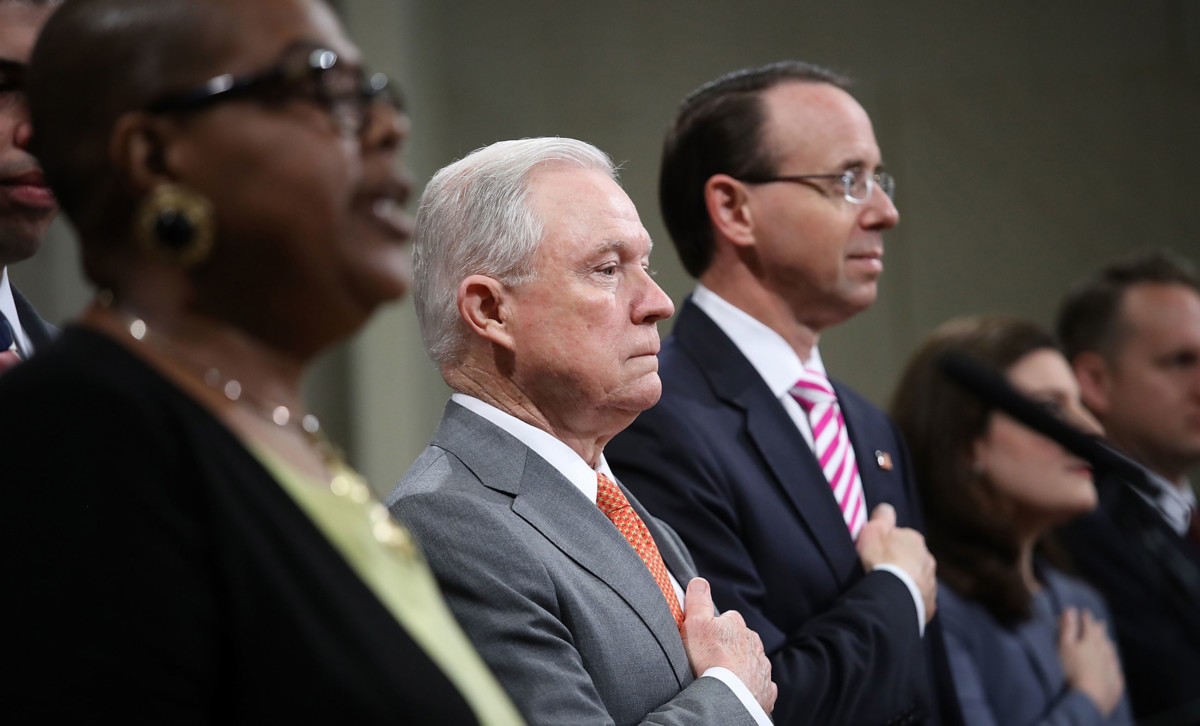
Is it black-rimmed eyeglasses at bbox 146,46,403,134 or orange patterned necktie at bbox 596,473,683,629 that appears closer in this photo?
black-rimmed eyeglasses at bbox 146,46,403,134

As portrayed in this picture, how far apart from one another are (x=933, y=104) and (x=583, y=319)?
390cm

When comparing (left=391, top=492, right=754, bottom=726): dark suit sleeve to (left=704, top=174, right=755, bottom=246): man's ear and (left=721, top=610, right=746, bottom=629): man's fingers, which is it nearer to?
(left=721, top=610, right=746, bottom=629): man's fingers

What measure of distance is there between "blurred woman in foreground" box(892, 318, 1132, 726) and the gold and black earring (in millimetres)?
2288

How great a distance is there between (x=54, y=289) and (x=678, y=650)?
2.29 metres

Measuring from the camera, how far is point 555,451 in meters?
1.76

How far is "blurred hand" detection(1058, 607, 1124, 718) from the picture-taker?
9.99 ft

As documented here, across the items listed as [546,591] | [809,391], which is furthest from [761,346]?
[546,591]

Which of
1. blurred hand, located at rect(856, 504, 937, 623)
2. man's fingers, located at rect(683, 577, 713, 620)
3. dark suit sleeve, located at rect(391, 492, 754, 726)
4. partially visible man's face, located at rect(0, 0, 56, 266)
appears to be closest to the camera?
dark suit sleeve, located at rect(391, 492, 754, 726)

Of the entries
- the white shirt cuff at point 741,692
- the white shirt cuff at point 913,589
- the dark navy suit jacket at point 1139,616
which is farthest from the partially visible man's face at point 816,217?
the dark navy suit jacket at point 1139,616

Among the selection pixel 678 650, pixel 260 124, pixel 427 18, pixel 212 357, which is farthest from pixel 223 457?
pixel 427 18

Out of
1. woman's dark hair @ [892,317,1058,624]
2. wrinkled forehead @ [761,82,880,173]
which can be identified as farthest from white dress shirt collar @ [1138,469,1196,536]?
wrinkled forehead @ [761,82,880,173]

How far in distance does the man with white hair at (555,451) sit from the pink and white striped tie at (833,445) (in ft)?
1.56

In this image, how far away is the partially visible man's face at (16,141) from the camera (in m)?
1.58

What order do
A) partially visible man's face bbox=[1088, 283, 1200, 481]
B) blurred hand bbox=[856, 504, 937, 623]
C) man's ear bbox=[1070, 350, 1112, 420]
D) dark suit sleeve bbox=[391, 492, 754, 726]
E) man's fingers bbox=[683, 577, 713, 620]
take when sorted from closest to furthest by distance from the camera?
dark suit sleeve bbox=[391, 492, 754, 726] < man's fingers bbox=[683, 577, 713, 620] < blurred hand bbox=[856, 504, 937, 623] < partially visible man's face bbox=[1088, 283, 1200, 481] < man's ear bbox=[1070, 350, 1112, 420]
